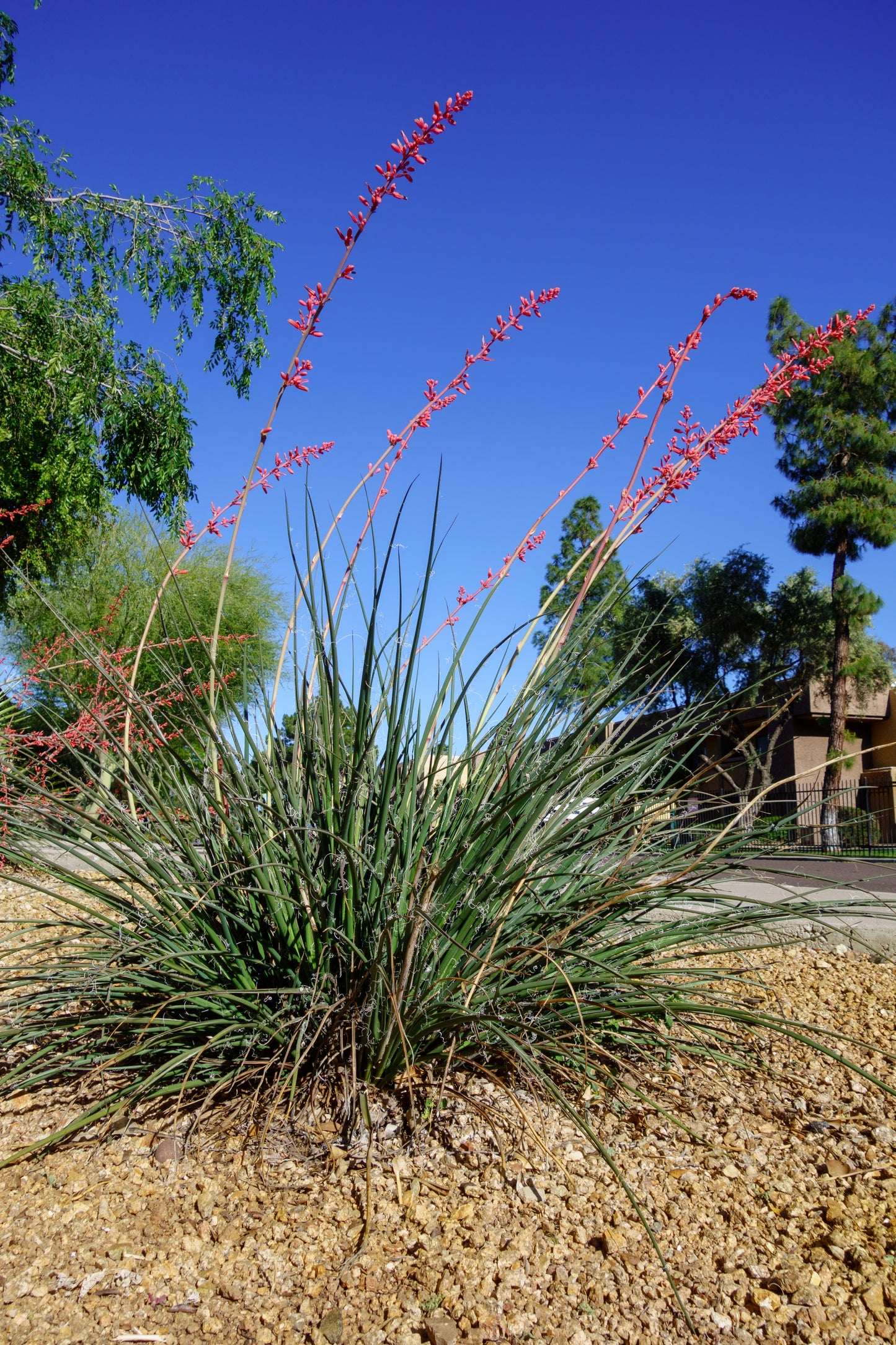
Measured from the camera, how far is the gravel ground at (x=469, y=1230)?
1446mm

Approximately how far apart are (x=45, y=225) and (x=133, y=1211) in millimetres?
12289

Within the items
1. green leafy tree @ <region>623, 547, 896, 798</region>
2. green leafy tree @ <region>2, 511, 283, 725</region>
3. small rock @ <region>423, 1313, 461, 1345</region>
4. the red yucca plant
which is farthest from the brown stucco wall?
small rock @ <region>423, 1313, 461, 1345</region>

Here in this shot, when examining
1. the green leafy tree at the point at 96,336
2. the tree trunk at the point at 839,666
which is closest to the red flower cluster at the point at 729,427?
the green leafy tree at the point at 96,336

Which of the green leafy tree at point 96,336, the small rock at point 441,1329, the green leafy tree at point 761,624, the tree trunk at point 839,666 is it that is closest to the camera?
the small rock at point 441,1329

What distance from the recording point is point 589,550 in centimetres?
240

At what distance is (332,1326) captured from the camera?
1.42 m

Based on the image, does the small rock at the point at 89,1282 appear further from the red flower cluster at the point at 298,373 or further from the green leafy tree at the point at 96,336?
the green leafy tree at the point at 96,336

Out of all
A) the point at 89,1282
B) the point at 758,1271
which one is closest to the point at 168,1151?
the point at 89,1282

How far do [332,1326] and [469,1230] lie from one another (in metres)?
0.32

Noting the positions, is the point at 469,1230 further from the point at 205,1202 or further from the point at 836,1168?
the point at 836,1168

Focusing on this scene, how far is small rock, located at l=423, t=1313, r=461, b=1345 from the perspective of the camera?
1378 mm

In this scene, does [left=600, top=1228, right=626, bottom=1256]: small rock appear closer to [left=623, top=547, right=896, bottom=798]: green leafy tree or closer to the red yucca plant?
the red yucca plant

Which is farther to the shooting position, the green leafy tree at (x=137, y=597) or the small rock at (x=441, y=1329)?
the green leafy tree at (x=137, y=597)

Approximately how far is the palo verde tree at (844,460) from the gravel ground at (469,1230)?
2166cm
